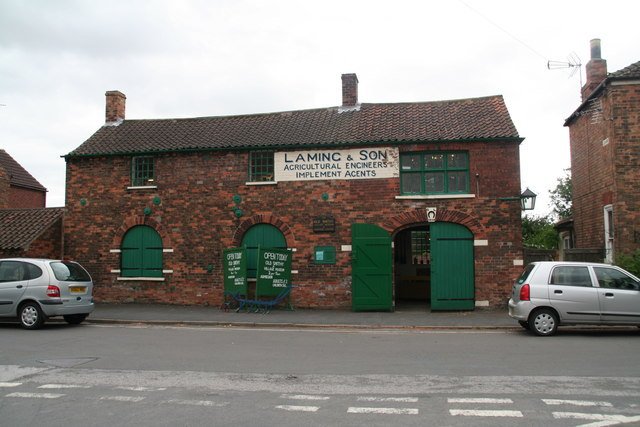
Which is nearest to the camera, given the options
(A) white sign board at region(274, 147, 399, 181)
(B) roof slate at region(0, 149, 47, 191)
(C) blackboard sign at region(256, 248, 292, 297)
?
(C) blackboard sign at region(256, 248, 292, 297)

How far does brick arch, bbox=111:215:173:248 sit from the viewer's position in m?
18.9

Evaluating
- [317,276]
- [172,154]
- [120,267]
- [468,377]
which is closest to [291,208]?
[317,276]

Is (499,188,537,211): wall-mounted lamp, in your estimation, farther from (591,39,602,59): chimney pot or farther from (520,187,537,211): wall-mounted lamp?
(591,39,602,59): chimney pot

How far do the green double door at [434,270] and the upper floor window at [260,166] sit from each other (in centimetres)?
381

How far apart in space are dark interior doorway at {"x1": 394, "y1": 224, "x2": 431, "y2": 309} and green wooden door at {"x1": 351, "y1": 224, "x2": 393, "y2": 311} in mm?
4061

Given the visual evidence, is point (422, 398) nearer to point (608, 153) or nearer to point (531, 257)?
point (531, 257)

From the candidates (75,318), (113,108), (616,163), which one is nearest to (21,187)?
(113,108)

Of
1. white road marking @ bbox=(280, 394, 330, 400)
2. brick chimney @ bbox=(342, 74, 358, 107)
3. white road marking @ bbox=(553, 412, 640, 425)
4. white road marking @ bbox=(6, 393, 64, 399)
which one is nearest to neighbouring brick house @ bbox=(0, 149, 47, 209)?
brick chimney @ bbox=(342, 74, 358, 107)

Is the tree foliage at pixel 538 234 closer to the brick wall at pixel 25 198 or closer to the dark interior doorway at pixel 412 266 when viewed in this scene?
the dark interior doorway at pixel 412 266

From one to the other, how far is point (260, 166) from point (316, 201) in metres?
2.34

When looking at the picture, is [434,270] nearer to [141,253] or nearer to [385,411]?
[141,253]

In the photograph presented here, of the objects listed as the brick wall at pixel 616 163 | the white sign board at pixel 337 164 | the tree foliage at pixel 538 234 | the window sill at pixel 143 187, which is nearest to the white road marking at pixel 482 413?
the white sign board at pixel 337 164

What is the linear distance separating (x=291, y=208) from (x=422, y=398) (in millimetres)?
11688

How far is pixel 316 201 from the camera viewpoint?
17.9 m
